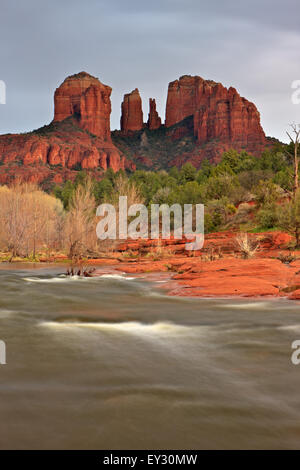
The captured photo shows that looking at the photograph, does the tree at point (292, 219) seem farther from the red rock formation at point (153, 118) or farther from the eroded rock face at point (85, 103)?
the red rock formation at point (153, 118)

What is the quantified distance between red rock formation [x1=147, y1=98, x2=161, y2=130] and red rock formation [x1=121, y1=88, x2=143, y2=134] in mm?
4514

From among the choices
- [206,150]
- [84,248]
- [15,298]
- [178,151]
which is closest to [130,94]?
[178,151]

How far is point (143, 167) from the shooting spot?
14312 cm

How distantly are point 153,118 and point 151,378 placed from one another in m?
189

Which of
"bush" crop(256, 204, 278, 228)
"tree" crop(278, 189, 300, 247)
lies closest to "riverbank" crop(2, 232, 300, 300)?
"tree" crop(278, 189, 300, 247)

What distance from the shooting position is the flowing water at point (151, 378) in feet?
10.4

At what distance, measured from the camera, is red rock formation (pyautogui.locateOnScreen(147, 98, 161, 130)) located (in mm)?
181000

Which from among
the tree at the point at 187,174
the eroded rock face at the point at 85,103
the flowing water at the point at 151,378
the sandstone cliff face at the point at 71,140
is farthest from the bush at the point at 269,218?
the eroded rock face at the point at 85,103

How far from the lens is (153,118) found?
602 feet

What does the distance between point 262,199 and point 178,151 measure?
371 feet

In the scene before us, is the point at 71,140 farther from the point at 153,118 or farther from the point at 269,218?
the point at 269,218

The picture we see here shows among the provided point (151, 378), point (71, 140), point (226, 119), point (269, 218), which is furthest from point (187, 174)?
point (226, 119)

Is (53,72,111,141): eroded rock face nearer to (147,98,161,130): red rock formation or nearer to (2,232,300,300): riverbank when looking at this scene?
(147,98,161,130): red rock formation

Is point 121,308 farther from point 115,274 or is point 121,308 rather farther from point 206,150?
point 206,150
